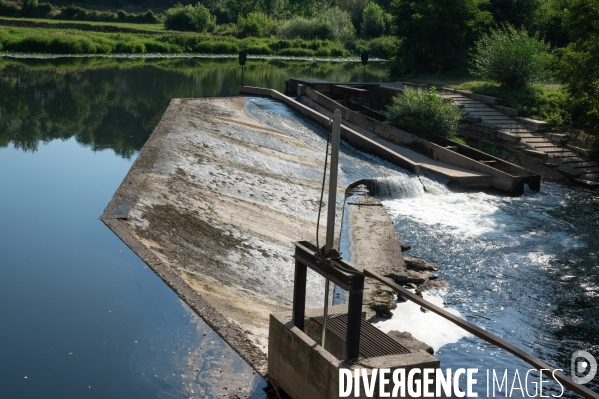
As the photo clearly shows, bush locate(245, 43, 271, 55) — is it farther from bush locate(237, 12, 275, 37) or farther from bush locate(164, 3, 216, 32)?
bush locate(164, 3, 216, 32)

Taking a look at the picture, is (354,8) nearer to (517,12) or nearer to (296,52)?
(296,52)

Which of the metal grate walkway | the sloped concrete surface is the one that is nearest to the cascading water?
the sloped concrete surface

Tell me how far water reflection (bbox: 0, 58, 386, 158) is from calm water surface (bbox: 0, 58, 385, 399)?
334 millimetres

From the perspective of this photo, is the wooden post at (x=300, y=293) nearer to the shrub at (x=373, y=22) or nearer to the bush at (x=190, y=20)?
the shrub at (x=373, y=22)

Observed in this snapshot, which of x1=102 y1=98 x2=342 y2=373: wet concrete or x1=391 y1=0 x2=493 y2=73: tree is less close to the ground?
x1=391 y1=0 x2=493 y2=73: tree

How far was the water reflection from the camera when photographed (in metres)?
21.7

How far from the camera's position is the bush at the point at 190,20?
61688mm

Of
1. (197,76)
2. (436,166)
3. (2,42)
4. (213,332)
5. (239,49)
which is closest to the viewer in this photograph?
(213,332)

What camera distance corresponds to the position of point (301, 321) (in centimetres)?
644

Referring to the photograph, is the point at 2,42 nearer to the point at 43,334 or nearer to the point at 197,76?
the point at 197,76

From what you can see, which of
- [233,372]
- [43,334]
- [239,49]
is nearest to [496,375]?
[233,372]

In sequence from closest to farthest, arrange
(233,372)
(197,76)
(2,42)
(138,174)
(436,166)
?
(233,372)
(138,174)
(436,166)
(197,76)
(2,42)

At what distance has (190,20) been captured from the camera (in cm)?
6169

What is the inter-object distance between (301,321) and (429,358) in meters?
1.19
